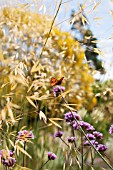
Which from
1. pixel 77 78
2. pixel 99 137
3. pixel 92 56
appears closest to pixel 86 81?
pixel 77 78

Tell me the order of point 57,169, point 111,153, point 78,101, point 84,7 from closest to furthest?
point 84,7, point 57,169, point 111,153, point 78,101

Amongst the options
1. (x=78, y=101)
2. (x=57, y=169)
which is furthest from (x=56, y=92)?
(x=78, y=101)

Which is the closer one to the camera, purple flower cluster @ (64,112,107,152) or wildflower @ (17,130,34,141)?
wildflower @ (17,130,34,141)

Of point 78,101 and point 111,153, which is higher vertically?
point 78,101

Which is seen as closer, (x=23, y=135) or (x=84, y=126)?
(x=23, y=135)

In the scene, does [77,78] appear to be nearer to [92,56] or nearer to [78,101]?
[78,101]

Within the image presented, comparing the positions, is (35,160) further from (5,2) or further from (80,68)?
(80,68)

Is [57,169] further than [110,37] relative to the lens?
Yes

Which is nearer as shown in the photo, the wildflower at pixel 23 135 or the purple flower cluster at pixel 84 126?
the wildflower at pixel 23 135

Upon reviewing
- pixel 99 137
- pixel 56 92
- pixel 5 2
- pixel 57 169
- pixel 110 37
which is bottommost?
pixel 57 169

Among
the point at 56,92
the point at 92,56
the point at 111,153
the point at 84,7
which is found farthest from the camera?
the point at 92,56
